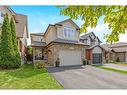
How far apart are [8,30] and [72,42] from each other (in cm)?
882

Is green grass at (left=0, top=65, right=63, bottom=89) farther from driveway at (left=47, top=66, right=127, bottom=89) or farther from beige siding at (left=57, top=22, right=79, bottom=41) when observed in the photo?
beige siding at (left=57, top=22, right=79, bottom=41)

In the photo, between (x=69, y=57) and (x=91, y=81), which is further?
(x=69, y=57)

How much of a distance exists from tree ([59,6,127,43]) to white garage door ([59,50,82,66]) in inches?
506

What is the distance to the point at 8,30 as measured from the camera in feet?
47.0

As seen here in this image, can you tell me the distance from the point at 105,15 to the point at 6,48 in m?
10.8

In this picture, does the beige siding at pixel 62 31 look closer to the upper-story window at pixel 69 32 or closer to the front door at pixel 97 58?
the upper-story window at pixel 69 32

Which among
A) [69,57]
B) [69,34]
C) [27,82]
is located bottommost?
[27,82]

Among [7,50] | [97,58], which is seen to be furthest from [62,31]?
[97,58]

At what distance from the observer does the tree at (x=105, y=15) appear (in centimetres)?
535

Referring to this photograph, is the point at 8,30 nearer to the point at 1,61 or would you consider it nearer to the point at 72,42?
the point at 1,61

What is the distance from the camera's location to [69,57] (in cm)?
1919

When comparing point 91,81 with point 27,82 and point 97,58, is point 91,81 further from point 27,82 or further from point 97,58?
point 97,58

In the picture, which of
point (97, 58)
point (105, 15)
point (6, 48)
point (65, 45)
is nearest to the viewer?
point (105, 15)
